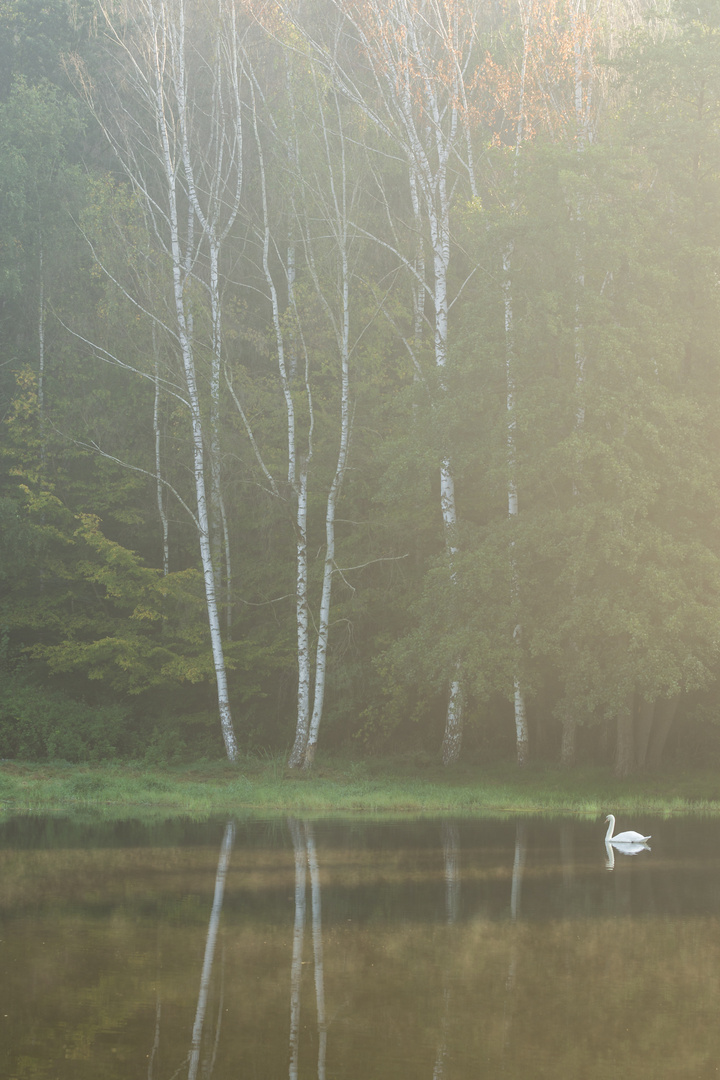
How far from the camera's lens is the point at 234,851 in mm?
14906

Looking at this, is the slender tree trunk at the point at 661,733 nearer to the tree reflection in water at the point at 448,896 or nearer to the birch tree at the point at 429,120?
the birch tree at the point at 429,120

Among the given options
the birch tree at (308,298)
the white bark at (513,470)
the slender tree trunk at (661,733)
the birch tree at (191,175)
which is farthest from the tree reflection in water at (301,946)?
the birch tree at (191,175)

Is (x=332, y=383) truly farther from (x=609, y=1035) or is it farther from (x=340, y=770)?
(x=609, y=1035)

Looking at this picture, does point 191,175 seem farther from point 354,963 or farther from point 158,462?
point 354,963

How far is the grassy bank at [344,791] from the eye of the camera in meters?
20.8

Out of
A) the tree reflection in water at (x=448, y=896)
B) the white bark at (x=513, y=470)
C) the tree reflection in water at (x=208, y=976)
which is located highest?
the white bark at (x=513, y=470)

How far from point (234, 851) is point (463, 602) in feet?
31.1

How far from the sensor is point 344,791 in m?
22.5

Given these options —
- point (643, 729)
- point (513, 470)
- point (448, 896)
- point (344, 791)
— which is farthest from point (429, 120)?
point (448, 896)

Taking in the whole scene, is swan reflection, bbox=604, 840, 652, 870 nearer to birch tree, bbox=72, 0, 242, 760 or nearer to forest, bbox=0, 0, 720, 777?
forest, bbox=0, 0, 720, 777

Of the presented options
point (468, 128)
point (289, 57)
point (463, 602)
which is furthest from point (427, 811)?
point (289, 57)

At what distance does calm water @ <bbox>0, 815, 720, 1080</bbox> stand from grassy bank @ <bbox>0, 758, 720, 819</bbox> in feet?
18.8

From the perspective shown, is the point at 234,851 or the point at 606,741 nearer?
the point at 234,851

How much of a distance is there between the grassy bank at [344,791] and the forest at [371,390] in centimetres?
125
